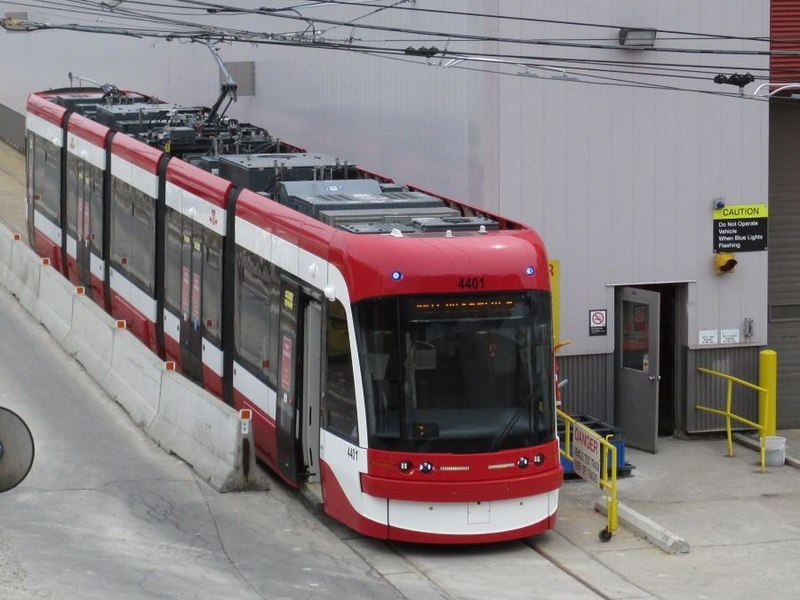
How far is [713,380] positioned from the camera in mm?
20844

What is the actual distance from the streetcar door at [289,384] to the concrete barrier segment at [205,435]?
0.36m

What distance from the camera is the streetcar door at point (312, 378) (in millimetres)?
14977

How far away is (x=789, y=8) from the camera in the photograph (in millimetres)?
21188

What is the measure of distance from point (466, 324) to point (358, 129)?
10.2 metres

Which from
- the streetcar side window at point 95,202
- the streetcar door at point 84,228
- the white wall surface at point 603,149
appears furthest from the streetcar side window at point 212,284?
the streetcar door at point 84,228

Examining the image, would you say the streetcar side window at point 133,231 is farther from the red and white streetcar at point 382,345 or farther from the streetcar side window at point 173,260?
the red and white streetcar at point 382,345

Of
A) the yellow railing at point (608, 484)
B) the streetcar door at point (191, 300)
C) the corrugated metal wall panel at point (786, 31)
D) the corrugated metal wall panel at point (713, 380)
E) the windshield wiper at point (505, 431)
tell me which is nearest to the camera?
the windshield wiper at point (505, 431)

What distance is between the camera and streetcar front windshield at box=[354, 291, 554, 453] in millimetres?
13922

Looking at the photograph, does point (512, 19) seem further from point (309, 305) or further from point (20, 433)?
point (20, 433)

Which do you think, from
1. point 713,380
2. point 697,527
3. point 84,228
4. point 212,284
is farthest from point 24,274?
point 697,527

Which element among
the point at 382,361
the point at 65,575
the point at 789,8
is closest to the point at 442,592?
the point at 382,361

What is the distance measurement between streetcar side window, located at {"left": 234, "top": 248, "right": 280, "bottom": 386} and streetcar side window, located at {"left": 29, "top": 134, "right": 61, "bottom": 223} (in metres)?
9.66

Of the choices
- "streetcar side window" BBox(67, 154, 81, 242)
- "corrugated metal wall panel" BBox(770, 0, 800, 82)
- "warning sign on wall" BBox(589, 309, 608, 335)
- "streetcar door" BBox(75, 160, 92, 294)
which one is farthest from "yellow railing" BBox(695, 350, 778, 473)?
"streetcar side window" BBox(67, 154, 81, 242)

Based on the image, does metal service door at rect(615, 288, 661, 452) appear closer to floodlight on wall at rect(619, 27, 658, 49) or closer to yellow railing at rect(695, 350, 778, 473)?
yellow railing at rect(695, 350, 778, 473)
